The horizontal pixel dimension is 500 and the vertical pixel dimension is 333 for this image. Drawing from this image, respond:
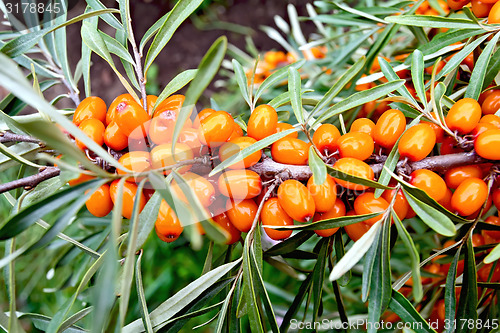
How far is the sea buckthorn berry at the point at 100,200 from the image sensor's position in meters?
0.52

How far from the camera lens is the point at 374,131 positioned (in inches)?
22.1

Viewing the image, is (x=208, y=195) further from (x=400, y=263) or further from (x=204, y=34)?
(x=204, y=34)

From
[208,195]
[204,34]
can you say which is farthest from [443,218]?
[204,34]

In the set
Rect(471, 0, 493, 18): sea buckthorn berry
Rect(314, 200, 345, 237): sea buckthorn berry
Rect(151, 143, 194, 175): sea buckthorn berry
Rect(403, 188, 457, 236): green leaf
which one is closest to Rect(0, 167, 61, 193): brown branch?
Rect(151, 143, 194, 175): sea buckthorn berry

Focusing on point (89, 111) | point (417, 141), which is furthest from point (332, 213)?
point (89, 111)

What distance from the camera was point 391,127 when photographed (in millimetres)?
541

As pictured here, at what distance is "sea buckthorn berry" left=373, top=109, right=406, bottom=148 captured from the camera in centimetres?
54

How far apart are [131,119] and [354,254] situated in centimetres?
34

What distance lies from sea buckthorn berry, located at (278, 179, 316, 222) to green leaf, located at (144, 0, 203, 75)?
27cm

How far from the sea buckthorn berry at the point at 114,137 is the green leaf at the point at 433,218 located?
0.39m

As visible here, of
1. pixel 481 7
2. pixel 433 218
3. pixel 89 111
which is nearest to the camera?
pixel 433 218

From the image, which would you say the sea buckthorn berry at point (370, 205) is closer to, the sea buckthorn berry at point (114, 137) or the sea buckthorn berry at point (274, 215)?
the sea buckthorn berry at point (274, 215)

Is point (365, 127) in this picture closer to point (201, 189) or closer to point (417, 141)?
point (417, 141)

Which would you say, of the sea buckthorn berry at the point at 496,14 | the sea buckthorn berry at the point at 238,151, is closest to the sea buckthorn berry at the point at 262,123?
the sea buckthorn berry at the point at 238,151
